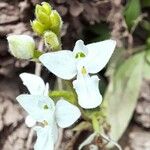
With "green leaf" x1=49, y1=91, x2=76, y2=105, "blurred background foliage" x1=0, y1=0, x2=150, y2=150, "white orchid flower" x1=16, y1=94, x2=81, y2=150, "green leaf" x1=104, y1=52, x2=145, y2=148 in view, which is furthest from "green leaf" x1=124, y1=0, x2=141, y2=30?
"white orchid flower" x1=16, y1=94, x2=81, y2=150

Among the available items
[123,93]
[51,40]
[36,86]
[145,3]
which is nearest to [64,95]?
[36,86]

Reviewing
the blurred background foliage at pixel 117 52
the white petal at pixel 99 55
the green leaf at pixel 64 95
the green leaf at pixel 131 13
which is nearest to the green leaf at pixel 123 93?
the blurred background foliage at pixel 117 52

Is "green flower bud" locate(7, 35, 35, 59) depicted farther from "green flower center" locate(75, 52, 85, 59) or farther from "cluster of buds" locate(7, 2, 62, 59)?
"green flower center" locate(75, 52, 85, 59)

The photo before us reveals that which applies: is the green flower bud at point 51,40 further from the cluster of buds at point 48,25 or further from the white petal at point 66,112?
the white petal at point 66,112

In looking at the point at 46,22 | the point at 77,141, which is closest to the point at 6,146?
the point at 77,141

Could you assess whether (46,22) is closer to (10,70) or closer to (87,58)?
(87,58)

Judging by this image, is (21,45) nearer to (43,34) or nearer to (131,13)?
(43,34)

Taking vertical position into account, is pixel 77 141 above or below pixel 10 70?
below
